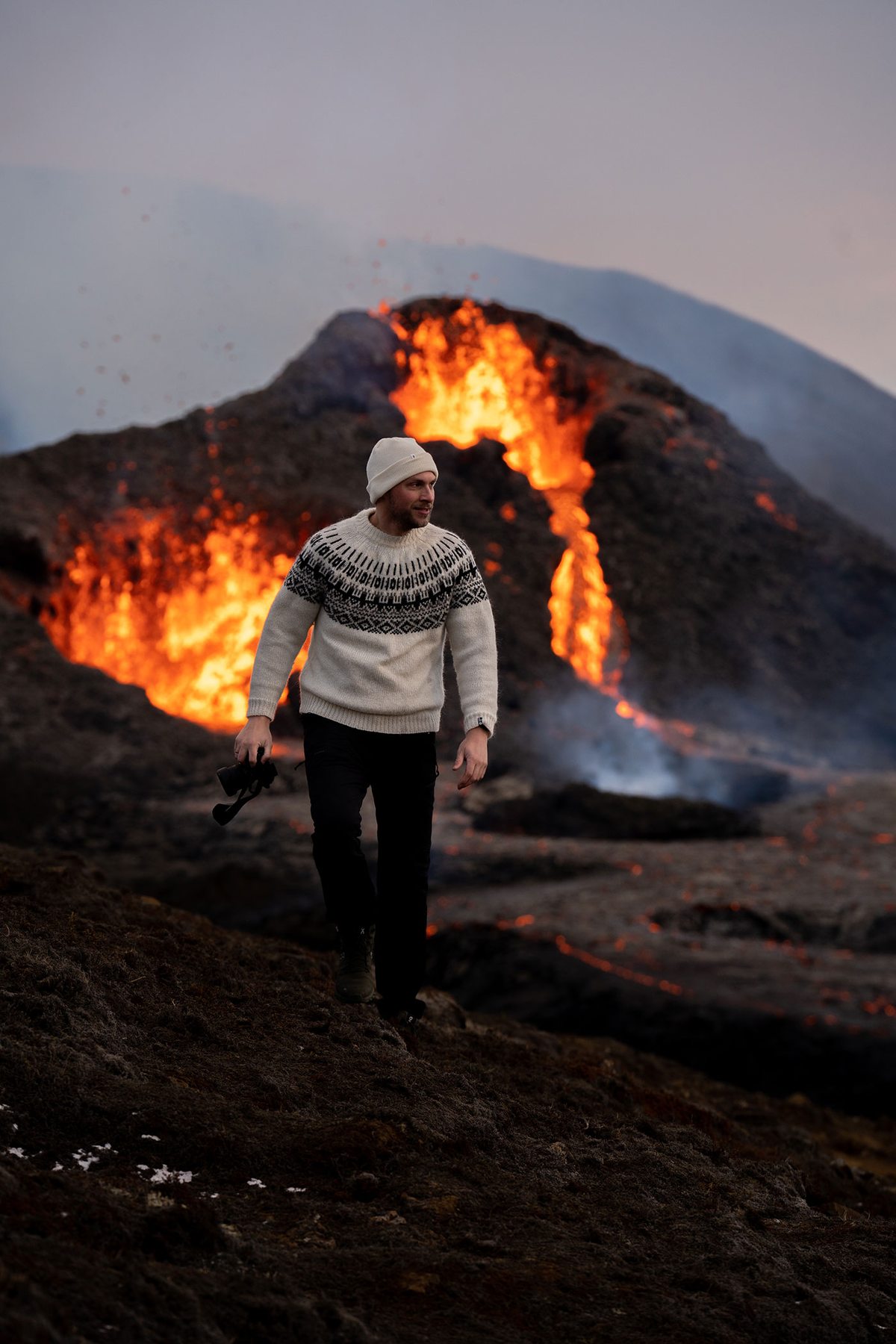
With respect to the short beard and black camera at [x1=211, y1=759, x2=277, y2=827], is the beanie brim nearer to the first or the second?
the short beard

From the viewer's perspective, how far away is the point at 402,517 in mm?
4383

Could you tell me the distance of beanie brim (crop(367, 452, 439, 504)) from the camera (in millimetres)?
4316

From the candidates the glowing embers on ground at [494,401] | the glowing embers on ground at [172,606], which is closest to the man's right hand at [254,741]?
the glowing embers on ground at [172,606]

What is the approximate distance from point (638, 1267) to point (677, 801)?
626 inches

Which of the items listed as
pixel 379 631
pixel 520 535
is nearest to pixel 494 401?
pixel 520 535

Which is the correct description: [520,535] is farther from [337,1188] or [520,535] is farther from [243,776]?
[337,1188]

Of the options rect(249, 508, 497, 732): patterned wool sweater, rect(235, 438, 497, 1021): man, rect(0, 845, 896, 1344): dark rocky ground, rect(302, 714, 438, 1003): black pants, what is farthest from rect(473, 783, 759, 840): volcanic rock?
rect(249, 508, 497, 732): patterned wool sweater

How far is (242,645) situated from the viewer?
25375 millimetres

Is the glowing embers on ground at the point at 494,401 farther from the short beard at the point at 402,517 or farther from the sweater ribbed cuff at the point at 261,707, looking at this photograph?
the sweater ribbed cuff at the point at 261,707

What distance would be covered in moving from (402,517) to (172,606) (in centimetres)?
2193

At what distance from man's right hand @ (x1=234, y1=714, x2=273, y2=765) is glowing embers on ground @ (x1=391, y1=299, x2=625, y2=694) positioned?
29.3 metres

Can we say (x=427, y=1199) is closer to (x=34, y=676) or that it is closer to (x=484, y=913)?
(x=484, y=913)

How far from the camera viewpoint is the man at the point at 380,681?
4.33 meters

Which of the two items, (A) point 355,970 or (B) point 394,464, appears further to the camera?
(A) point 355,970
